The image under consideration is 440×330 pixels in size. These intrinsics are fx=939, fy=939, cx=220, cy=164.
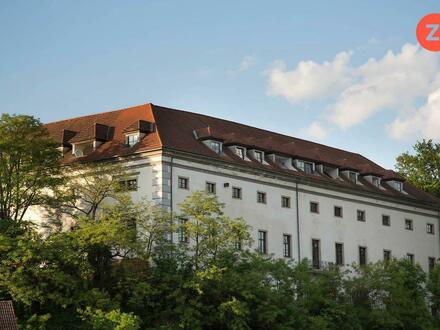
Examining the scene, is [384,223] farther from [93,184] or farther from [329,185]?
[93,184]

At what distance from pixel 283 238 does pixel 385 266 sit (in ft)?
22.9

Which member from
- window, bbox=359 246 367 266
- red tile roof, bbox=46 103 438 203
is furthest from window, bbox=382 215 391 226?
window, bbox=359 246 367 266

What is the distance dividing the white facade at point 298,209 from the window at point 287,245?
0.97 feet

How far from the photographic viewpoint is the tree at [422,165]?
9006 cm

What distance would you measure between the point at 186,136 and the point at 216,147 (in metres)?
2.26

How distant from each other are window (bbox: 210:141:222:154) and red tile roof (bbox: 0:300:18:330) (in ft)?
67.2

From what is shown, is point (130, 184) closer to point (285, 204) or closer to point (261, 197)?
point (261, 197)

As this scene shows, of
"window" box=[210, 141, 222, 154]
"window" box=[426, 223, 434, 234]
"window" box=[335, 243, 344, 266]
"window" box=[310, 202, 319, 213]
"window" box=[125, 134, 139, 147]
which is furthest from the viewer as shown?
"window" box=[426, 223, 434, 234]

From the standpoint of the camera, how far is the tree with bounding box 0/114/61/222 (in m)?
54.2

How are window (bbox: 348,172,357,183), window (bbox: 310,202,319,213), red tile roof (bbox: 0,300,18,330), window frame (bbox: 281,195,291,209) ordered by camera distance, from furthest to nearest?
1. window (bbox: 348,172,357,183)
2. window (bbox: 310,202,319,213)
3. window frame (bbox: 281,195,291,209)
4. red tile roof (bbox: 0,300,18,330)

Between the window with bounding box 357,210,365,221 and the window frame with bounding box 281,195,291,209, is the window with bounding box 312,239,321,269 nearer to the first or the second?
the window frame with bounding box 281,195,291,209

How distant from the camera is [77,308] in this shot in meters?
47.0

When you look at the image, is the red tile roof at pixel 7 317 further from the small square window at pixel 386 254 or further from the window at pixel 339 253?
the small square window at pixel 386 254

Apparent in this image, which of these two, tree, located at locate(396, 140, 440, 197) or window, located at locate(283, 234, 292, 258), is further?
tree, located at locate(396, 140, 440, 197)
